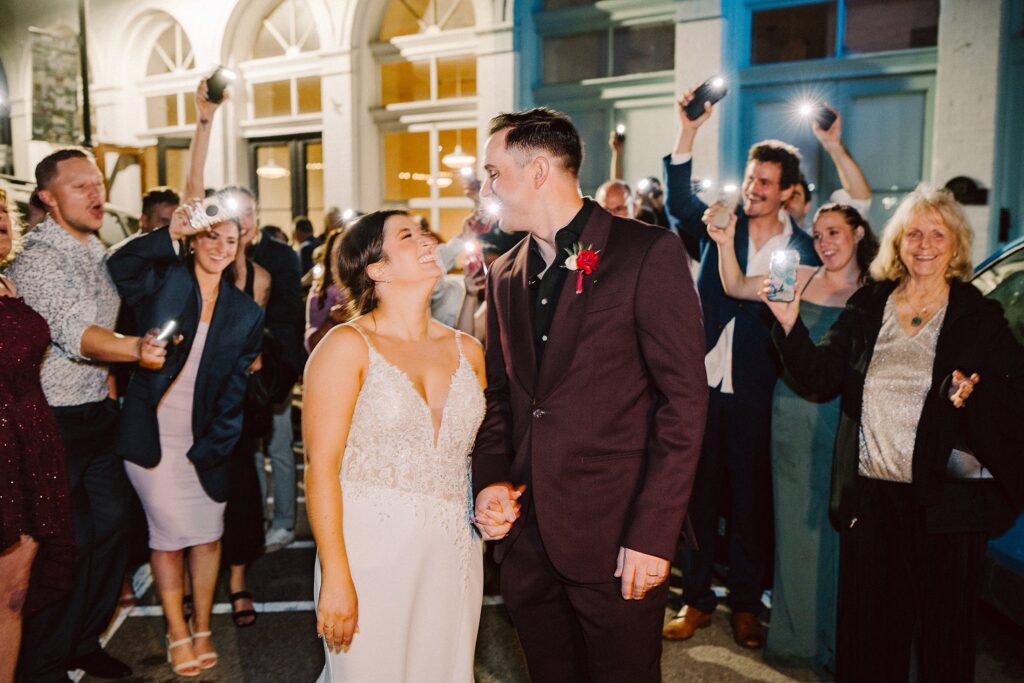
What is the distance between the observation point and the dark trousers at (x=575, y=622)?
2.23 meters

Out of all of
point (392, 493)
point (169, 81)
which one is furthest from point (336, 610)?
point (169, 81)

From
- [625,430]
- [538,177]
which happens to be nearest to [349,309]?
[538,177]

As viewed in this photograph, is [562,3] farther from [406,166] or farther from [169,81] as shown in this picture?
[169,81]

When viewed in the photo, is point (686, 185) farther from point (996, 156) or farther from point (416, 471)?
point (996, 156)

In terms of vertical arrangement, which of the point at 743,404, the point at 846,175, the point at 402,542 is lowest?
the point at 402,542

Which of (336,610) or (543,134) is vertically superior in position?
(543,134)

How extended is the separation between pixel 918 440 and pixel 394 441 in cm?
185

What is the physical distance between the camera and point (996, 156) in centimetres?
798

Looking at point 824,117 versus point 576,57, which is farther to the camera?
point 576,57

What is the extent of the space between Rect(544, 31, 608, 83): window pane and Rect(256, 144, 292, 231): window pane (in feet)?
18.6

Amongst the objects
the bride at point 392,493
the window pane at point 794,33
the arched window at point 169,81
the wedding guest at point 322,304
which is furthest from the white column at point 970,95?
the arched window at point 169,81

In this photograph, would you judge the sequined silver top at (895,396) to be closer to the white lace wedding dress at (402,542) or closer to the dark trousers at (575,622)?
the dark trousers at (575,622)

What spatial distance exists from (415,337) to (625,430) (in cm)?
81

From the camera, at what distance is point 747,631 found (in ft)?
12.8
